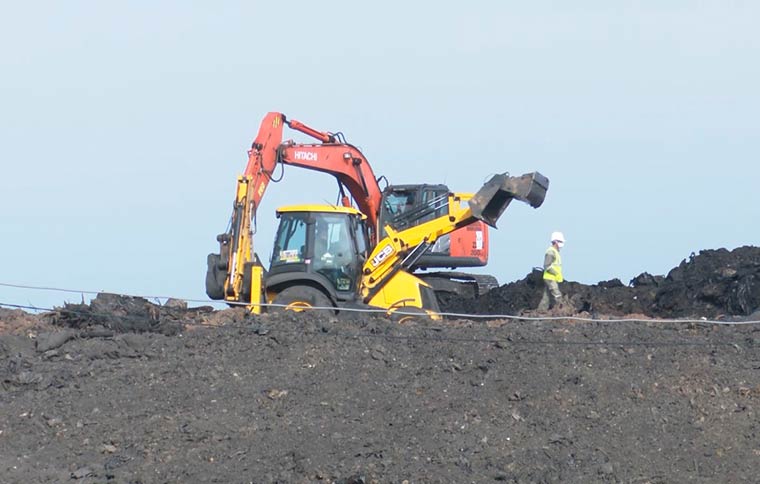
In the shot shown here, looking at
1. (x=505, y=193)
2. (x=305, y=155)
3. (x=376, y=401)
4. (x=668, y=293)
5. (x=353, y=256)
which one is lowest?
(x=376, y=401)

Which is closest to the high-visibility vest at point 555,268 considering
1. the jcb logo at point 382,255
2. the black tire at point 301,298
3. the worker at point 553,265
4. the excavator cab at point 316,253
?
the worker at point 553,265

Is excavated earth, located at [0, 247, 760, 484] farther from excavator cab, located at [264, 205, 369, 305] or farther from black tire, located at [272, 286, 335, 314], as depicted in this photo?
excavator cab, located at [264, 205, 369, 305]

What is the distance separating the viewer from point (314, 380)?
40.1 ft

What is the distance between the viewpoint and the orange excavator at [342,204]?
1772 centimetres

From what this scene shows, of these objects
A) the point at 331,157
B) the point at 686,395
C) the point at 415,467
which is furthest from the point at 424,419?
the point at 331,157

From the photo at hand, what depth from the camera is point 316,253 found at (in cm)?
1762

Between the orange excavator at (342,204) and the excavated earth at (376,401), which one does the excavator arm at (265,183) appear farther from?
the excavated earth at (376,401)

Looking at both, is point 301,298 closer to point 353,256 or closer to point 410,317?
point 353,256

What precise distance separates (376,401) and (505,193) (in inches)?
288

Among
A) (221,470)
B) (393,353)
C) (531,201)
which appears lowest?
(221,470)

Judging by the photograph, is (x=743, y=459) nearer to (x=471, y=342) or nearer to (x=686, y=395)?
(x=686, y=395)

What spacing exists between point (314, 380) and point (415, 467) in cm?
209

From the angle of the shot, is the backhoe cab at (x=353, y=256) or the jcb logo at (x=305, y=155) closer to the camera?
the backhoe cab at (x=353, y=256)

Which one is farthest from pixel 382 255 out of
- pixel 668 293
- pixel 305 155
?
pixel 668 293
